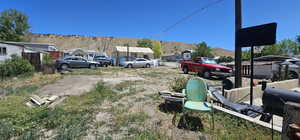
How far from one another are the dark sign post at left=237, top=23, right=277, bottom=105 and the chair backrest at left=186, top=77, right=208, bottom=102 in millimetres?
1544

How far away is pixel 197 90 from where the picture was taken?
364cm

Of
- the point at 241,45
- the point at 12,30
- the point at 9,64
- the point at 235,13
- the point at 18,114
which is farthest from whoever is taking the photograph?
the point at 12,30

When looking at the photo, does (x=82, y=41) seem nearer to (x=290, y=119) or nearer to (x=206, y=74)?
(x=206, y=74)

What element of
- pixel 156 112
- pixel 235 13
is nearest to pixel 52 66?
pixel 156 112

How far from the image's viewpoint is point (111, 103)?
15.3 ft

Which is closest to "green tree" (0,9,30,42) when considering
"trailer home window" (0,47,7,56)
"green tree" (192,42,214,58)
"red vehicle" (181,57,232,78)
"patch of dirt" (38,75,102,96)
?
"trailer home window" (0,47,7,56)

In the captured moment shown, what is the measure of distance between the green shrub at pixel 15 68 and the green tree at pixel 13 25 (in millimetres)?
32896

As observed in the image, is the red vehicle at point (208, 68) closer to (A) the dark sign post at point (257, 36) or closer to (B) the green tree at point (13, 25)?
(A) the dark sign post at point (257, 36)

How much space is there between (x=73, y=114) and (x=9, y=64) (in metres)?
10.5

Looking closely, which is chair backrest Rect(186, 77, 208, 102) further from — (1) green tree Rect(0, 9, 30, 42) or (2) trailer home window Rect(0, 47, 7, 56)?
(1) green tree Rect(0, 9, 30, 42)

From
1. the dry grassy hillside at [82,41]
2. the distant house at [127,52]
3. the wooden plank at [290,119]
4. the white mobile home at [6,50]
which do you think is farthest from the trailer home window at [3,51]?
the dry grassy hillside at [82,41]

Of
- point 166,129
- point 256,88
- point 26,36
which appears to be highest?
point 26,36

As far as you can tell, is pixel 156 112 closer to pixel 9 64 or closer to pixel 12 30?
pixel 9 64

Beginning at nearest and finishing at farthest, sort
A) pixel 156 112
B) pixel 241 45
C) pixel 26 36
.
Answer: pixel 156 112 < pixel 241 45 < pixel 26 36
